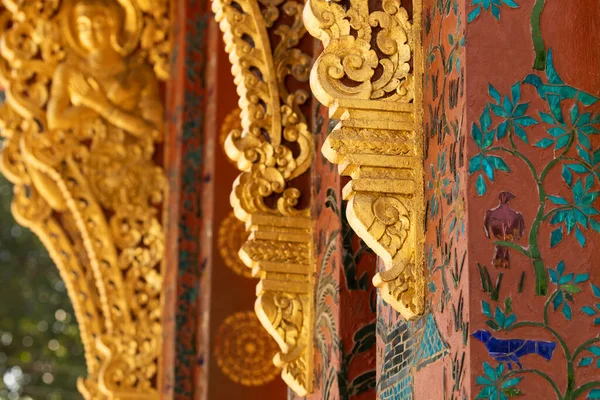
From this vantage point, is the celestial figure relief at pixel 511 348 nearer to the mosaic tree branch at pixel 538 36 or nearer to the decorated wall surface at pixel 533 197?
the decorated wall surface at pixel 533 197

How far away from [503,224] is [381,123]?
49cm

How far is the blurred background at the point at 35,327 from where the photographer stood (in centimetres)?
1372

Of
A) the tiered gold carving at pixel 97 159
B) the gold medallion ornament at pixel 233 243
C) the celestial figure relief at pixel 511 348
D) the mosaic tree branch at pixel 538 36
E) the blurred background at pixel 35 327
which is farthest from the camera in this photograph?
the blurred background at pixel 35 327

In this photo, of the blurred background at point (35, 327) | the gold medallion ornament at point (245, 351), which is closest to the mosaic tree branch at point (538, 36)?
the gold medallion ornament at point (245, 351)

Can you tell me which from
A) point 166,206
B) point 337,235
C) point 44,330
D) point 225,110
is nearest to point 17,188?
point 166,206

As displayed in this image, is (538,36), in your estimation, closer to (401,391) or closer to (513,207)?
(513,207)

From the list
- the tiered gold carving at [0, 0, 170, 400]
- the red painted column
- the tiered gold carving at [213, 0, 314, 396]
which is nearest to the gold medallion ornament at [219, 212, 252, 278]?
the tiered gold carving at [0, 0, 170, 400]

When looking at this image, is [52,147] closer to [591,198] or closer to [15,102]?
[15,102]

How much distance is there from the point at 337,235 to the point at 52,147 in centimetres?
267

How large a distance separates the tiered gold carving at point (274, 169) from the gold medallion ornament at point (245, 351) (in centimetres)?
131

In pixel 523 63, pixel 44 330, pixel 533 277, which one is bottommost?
pixel 44 330

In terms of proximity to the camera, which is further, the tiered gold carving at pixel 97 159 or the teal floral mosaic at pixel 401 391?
the tiered gold carving at pixel 97 159

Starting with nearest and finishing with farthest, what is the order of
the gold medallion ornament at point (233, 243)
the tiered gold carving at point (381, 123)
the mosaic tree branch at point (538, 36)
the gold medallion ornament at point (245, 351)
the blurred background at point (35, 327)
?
the mosaic tree branch at point (538, 36)
the tiered gold carving at point (381, 123)
the gold medallion ornament at point (245, 351)
the gold medallion ornament at point (233, 243)
the blurred background at point (35, 327)

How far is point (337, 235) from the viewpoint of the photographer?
411cm
